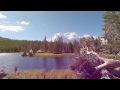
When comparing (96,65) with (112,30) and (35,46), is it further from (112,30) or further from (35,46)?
(35,46)

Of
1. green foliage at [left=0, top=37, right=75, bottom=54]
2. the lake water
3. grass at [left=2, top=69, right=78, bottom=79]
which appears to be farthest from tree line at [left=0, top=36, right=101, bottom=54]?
grass at [left=2, top=69, right=78, bottom=79]

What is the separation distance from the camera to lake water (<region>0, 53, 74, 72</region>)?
16.0 feet

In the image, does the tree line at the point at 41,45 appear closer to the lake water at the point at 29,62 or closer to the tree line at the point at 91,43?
the tree line at the point at 91,43

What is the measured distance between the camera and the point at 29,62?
195 inches

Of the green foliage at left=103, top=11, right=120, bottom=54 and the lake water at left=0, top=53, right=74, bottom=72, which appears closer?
the lake water at left=0, top=53, right=74, bottom=72

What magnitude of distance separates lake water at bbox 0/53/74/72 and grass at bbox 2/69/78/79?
0.26 feet

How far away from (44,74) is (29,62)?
40 cm

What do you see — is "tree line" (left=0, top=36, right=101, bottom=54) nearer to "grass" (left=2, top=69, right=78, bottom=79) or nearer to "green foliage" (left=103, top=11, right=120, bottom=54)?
"green foliage" (left=103, top=11, right=120, bottom=54)

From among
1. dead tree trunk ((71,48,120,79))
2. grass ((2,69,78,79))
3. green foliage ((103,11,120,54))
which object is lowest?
grass ((2,69,78,79))

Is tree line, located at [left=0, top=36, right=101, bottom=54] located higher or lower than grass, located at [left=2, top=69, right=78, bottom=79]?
higher

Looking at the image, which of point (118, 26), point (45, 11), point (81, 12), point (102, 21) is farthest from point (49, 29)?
point (118, 26)

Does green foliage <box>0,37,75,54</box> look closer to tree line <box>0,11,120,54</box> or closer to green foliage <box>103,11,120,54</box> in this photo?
tree line <box>0,11,120,54</box>
